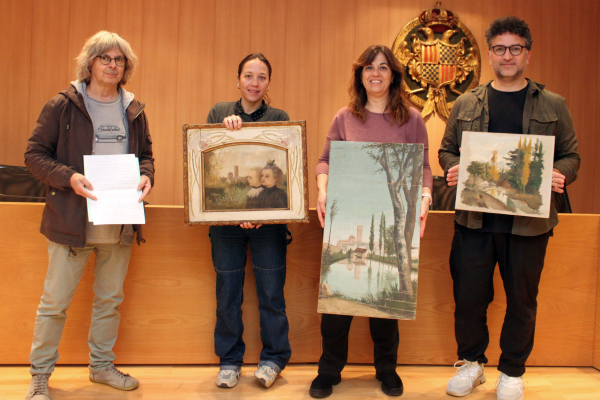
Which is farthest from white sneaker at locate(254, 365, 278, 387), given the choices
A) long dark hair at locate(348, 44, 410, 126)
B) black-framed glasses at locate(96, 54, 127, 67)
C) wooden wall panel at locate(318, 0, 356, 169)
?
wooden wall panel at locate(318, 0, 356, 169)

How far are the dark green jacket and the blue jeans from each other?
848mm

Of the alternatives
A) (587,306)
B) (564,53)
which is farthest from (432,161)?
(587,306)

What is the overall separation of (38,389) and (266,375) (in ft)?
Result: 3.04

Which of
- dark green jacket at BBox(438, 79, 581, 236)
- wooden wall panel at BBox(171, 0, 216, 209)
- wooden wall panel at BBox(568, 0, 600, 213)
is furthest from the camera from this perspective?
wooden wall panel at BBox(568, 0, 600, 213)

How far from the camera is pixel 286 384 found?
203cm

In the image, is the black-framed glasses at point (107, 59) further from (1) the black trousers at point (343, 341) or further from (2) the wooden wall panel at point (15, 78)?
(2) the wooden wall panel at point (15, 78)

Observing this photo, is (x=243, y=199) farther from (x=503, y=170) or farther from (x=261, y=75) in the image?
(x=503, y=170)

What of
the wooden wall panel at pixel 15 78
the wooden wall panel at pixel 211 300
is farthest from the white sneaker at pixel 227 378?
the wooden wall panel at pixel 15 78

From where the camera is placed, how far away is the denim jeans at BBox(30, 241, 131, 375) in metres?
1.81

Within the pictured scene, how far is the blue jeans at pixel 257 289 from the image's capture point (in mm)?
1975

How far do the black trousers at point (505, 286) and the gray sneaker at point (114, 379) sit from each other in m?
1.47

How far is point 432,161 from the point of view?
3.95m

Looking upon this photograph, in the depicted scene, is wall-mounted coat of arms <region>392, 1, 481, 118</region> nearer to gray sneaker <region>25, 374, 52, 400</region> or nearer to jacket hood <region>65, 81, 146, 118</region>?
jacket hood <region>65, 81, 146, 118</region>

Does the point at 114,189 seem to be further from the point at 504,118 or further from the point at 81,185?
the point at 504,118
